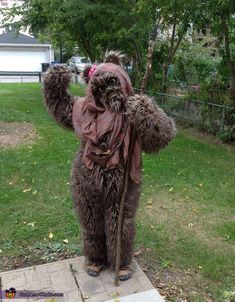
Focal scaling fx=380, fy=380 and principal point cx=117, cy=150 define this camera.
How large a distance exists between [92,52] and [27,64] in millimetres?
24931

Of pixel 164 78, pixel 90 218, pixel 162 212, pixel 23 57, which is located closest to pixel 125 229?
pixel 90 218

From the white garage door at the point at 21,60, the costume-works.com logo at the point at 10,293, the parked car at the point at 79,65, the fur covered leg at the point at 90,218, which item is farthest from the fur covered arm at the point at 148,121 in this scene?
the white garage door at the point at 21,60

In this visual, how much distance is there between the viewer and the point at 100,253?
334 cm

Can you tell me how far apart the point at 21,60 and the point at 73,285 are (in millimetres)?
36074

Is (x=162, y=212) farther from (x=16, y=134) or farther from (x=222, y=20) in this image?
(x=16, y=134)

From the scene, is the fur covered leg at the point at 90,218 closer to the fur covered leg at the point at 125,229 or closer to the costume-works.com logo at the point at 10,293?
the fur covered leg at the point at 125,229

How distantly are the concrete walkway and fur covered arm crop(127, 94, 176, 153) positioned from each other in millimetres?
1247

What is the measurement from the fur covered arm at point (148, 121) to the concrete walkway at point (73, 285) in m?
1.25

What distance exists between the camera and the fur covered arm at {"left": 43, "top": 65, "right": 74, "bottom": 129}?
3.05 metres

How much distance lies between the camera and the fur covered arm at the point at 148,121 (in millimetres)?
2648

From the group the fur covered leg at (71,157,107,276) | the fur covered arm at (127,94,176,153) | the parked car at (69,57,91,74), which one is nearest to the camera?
the fur covered arm at (127,94,176,153)

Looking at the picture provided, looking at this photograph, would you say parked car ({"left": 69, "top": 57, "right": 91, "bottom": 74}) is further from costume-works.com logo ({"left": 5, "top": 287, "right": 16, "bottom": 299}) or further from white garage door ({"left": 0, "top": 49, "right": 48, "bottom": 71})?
white garage door ({"left": 0, "top": 49, "right": 48, "bottom": 71})

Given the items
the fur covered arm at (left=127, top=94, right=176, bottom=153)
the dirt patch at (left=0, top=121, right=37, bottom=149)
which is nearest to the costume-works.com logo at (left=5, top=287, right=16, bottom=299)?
the fur covered arm at (left=127, top=94, right=176, bottom=153)

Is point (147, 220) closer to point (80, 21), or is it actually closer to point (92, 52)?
point (80, 21)
